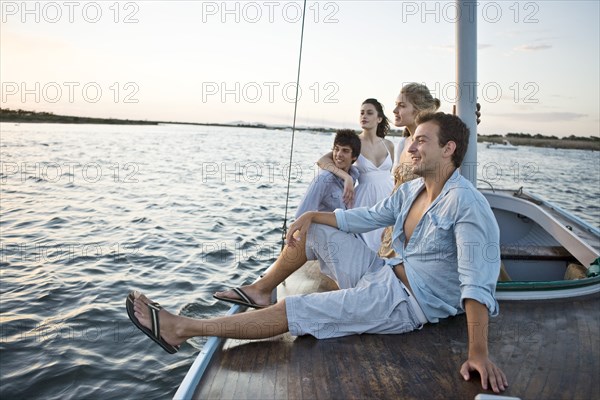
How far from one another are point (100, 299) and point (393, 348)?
12.2ft

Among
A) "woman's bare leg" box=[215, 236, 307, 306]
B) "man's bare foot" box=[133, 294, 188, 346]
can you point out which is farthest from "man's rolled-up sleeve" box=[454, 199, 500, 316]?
"man's bare foot" box=[133, 294, 188, 346]

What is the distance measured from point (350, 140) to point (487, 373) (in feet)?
8.84

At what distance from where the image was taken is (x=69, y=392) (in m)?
3.56

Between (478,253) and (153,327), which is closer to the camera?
(478,253)

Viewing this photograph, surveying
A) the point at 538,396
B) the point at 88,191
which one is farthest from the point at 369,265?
the point at 88,191

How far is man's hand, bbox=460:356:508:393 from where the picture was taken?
2.24 m

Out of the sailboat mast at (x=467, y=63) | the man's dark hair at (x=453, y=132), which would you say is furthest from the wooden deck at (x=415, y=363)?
the sailboat mast at (x=467, y=63)

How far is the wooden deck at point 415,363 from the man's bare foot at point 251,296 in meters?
0.46

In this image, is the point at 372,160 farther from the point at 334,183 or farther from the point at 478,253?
the point at 478,253

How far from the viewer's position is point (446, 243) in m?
2.69

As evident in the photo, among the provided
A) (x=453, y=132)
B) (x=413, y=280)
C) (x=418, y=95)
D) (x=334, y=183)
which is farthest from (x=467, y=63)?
(x=413, y=280)

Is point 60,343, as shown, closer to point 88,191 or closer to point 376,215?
point 376,215

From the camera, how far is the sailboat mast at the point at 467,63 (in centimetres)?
413

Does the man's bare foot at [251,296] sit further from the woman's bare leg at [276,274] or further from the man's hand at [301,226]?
the man's hand at [301,226]
